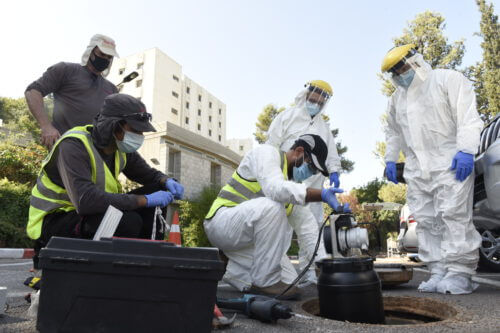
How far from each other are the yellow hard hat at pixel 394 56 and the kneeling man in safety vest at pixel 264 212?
3.54 feet

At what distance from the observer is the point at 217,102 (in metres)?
48.5

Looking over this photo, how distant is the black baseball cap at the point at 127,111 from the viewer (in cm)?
203

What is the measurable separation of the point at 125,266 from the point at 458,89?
9.95 ft

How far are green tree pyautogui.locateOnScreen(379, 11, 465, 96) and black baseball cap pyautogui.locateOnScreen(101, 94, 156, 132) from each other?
1681 centimetres

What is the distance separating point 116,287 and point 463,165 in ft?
8.72

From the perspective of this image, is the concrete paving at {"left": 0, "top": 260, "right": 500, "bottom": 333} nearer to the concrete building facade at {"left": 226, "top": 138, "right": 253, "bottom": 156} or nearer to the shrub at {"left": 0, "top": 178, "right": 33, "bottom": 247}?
the shrub at {"left": 0, "top": 178, "right": 33, "bottom": 247}

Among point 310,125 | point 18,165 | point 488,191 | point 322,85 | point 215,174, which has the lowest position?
point 488,191

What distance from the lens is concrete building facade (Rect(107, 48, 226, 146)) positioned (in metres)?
34.9

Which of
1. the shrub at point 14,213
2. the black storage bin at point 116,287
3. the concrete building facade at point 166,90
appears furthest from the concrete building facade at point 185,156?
the concrete building facade at point 166,90

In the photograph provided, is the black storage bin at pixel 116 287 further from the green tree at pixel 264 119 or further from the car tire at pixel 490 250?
the green tree at pixel 264 119

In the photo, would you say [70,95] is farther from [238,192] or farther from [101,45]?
[238,192]

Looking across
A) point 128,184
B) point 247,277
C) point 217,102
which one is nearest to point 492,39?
point 128,184

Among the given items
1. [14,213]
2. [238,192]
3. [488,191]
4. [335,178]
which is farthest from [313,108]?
[14,213]

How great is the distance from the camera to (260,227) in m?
2.49
